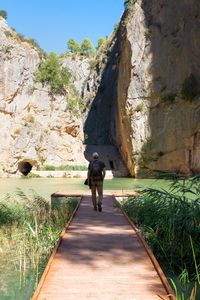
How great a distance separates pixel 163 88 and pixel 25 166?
1721 centimetres

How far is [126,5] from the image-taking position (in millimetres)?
43219

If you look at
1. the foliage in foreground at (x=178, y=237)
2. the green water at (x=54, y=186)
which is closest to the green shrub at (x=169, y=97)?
the green water at (x=54, y=186)

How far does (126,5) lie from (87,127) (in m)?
18.8

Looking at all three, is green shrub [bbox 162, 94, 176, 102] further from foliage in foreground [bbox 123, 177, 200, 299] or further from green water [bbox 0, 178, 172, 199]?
foliage in foreground [bbox 123, 177, 200, 299]

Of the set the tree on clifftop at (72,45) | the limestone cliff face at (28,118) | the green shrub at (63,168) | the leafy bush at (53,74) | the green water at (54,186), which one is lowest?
the green water at (54,186)

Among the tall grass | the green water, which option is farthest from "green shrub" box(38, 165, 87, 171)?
the tall grass

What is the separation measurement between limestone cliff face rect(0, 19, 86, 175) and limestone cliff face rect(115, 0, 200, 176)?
8.31 metres

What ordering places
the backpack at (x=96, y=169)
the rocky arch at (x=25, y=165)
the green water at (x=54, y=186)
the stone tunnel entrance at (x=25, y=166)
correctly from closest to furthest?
1. the backpack at (x=96, y=169)
2. the green water at (x=54, y=186)
3. the rocky arch at (x=25, y=165)
4. the stone tunnel entrance at (x=25, y=166)

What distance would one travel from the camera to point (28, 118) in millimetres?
43312

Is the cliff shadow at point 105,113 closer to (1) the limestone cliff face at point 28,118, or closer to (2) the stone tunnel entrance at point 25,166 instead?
(1) the limestone cliff face at point 28,118

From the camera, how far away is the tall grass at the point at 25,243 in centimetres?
591

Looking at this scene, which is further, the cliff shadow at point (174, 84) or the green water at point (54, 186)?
the cliff shadow at point (174, 84)

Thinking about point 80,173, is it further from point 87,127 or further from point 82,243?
point 82,243

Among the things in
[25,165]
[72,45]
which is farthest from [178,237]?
[72,45]
